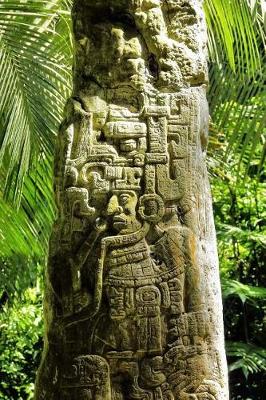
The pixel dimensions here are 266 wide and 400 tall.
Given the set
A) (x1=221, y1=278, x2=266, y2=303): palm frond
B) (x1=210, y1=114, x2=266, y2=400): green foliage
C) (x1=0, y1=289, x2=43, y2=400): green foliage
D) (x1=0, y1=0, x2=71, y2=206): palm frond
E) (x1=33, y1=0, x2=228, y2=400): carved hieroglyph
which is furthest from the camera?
(x1=0, y1=289, x2=43, y2=400): green foliage

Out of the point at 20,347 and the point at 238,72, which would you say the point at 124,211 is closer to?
the point at 238,72

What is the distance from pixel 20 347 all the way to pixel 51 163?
13.0ft

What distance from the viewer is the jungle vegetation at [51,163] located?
285 inches

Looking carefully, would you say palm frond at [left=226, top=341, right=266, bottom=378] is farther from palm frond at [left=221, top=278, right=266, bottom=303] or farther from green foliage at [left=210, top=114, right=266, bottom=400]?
palm frond at [left=221, top=278, right=266, bottom=303]

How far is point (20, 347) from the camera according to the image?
11.1m

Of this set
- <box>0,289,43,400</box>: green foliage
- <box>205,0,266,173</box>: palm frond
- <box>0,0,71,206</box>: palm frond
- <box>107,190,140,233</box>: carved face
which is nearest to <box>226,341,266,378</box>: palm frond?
<box>205,0,266,173</box>: palm frond

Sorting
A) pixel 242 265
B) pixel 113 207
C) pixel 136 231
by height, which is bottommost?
pixel 136 231

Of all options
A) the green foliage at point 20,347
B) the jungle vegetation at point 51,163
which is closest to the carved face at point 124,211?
the jungle vegetation at point 51,163

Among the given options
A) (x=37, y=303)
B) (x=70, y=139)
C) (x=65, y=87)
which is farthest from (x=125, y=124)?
(x=37, y=303)

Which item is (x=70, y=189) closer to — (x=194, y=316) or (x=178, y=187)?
Result: (x=178, y=187)

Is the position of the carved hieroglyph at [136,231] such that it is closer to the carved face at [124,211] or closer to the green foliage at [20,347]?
the carved face at [124,211]

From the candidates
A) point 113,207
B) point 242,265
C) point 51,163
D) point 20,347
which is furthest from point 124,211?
point 20,347

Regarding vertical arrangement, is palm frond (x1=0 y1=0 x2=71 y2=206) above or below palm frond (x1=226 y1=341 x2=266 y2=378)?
above

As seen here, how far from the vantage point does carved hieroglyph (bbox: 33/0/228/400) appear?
15.9ft
